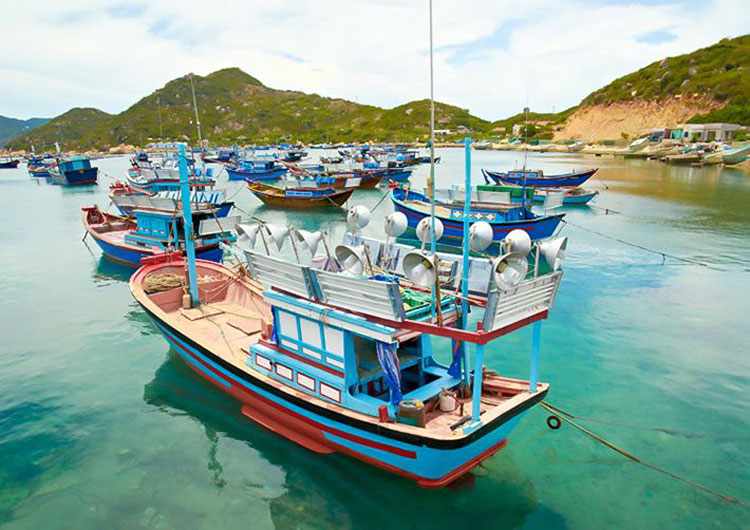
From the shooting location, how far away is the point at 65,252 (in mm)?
27750

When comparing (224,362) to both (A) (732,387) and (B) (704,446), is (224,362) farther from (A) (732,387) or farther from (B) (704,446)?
(A) (732,387)

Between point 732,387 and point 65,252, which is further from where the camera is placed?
point 65,252

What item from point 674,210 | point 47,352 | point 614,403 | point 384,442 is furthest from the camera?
point 674,210

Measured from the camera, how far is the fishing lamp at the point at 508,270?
713cm

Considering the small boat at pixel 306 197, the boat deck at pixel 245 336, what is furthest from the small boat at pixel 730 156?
the boat deck at pixel 245 336

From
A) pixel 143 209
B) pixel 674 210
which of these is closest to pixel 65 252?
pixel 143 209

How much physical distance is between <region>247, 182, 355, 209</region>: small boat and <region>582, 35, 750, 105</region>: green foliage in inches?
3840

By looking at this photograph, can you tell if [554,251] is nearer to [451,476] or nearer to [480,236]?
[480,236]

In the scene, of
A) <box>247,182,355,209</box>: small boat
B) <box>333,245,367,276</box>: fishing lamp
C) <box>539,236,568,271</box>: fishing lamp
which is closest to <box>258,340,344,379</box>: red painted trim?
<box>333,245,367,276</box>: fishing lamp

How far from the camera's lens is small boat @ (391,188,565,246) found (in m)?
27.4

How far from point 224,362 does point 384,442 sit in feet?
14.2

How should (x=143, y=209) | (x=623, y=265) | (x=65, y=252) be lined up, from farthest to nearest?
(x=65, y=252) < (x=143, y=209) < (x=623, y=265)

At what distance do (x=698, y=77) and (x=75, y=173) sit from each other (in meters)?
126

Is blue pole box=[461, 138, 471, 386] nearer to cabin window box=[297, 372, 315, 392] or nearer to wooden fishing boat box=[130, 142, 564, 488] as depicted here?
wooden fishing boat box=[130, 142, 564, 488]
